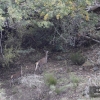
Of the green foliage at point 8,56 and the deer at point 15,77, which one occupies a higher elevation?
the green foliage at point 8,56

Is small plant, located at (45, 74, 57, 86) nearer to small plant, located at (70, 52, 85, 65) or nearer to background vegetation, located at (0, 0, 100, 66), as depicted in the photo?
background vegetation, located at (0, 0, 100, 66)

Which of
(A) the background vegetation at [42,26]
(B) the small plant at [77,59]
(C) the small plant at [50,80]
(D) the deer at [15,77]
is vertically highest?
(A) the background vegetation at [42,26]

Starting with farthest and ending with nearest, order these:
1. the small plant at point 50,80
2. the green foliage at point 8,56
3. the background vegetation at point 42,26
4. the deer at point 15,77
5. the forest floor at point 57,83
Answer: the green foliage at point 8,56 < the deer at point 15,77 < the background vegetation at point 42,26 < the small plant at point 50,80 < the forest floor at point 57,83

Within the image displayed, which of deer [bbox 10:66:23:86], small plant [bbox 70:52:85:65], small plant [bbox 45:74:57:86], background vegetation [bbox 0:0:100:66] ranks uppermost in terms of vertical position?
background vegetation [bbox 0:0:100:66]

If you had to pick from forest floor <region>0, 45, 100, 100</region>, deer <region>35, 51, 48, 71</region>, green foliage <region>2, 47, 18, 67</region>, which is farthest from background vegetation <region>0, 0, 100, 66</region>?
deer <region>35, 51, 48, 71</region>

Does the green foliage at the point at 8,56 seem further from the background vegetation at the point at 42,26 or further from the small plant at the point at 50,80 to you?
the small plant at the point at 50,80

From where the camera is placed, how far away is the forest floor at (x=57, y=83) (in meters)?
9.71

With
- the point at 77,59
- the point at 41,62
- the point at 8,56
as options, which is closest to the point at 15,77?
the point at 8,56

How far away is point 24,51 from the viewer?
12.9 m

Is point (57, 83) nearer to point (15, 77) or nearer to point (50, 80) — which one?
point (50, 80)

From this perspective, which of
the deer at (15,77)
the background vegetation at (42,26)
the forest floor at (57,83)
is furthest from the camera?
the deer at (15,77)

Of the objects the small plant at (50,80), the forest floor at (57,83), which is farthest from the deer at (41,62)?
the small plant at (50,80)

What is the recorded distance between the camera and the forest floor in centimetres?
971

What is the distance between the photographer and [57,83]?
1041 centimetres
